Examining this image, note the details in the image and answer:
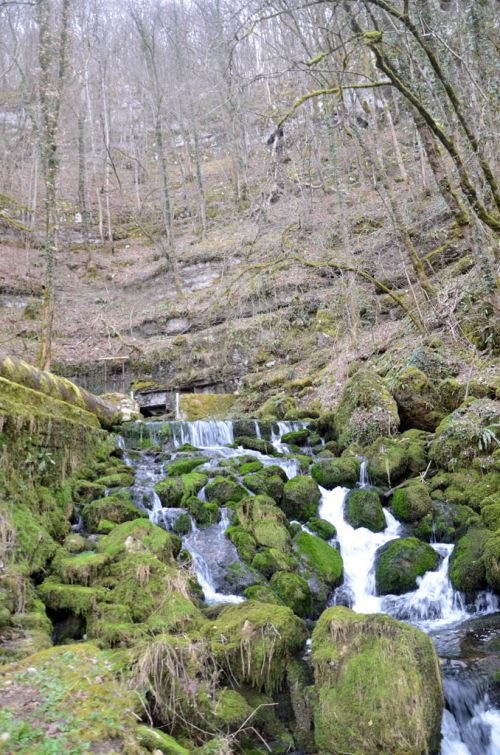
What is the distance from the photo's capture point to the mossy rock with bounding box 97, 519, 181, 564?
215 inches

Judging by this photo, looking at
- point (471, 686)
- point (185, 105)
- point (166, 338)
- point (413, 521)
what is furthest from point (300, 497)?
point (185, 105)

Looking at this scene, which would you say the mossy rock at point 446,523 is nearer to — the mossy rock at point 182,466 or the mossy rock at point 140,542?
the mossy rock at point 140,542

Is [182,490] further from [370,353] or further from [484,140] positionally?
[370,353]

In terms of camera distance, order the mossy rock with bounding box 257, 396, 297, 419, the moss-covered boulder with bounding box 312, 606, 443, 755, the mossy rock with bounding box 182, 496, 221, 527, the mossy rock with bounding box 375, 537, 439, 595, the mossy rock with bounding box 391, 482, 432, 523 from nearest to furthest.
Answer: the moss-covered boulder with bounding box 312, 606, 443, 755
the mossy rock with bounding box 375, 537, 439, 595
the mossy rock with bounding box 182, 496, 221, 527
the mossy rock with bounding box 391, 482, 432, 523
the mossy rock with bounding box 257, 396, 297, 419

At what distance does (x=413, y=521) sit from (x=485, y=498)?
Result: 103cm

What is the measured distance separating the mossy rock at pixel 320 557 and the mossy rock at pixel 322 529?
37 centimetres

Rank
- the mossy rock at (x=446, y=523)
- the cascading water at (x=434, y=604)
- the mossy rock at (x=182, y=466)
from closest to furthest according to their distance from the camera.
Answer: the cascading water at (x=434, y=604)
the mossy rock at (x=446, y=523)
the mossy rock at (x=182, y=466)

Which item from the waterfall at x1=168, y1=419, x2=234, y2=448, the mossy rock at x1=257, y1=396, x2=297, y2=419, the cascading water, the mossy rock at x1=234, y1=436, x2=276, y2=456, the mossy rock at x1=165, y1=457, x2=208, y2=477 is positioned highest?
the mossy rock at x1=257, y1=396, x2=297, y2=419

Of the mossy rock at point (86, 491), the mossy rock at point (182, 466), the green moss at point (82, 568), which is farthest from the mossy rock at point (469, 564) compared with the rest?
the mossy rock at point (86, 491)

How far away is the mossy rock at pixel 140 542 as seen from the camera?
5.47m

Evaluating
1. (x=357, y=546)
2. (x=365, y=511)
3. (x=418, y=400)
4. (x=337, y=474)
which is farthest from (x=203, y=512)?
(x=418, y=400)

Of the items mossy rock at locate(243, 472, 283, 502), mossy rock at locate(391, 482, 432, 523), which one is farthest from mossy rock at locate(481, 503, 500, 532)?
mossy rock at locate(243, 472, 283, 502)

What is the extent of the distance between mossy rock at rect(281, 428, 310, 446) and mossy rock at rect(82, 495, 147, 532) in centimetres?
510

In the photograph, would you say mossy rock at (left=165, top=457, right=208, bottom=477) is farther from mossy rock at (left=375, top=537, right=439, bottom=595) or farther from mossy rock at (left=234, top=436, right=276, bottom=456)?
mossy rock at (left=375, top=537, right=439, bottom=595)
